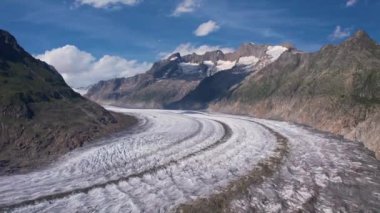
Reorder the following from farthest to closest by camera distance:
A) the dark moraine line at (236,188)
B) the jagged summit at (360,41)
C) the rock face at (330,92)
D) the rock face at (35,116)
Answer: the jagged summit at (360,41), the rock face at (330,92), the rock face at (35,116), the dark moraine line at (236,188)

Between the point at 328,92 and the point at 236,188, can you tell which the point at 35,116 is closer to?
the point at 236,188

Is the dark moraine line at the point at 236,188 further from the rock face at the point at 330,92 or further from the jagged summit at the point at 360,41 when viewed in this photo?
the jagged summit at the point at 360,41

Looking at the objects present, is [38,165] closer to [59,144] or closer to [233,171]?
[59,144]

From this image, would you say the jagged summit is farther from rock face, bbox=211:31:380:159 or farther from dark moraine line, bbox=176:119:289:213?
dark moraine line, bbox=176:119:289:213

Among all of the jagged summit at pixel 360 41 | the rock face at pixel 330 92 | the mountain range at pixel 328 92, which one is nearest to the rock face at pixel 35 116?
the mountain range at pixel 328 92

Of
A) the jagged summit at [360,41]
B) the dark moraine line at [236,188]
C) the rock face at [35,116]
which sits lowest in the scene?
the dark moraine line at [236,188]

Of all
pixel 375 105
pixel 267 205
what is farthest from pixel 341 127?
pixel 267 205

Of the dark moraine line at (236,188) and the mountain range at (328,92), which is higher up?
the mountain range at (328,92)
